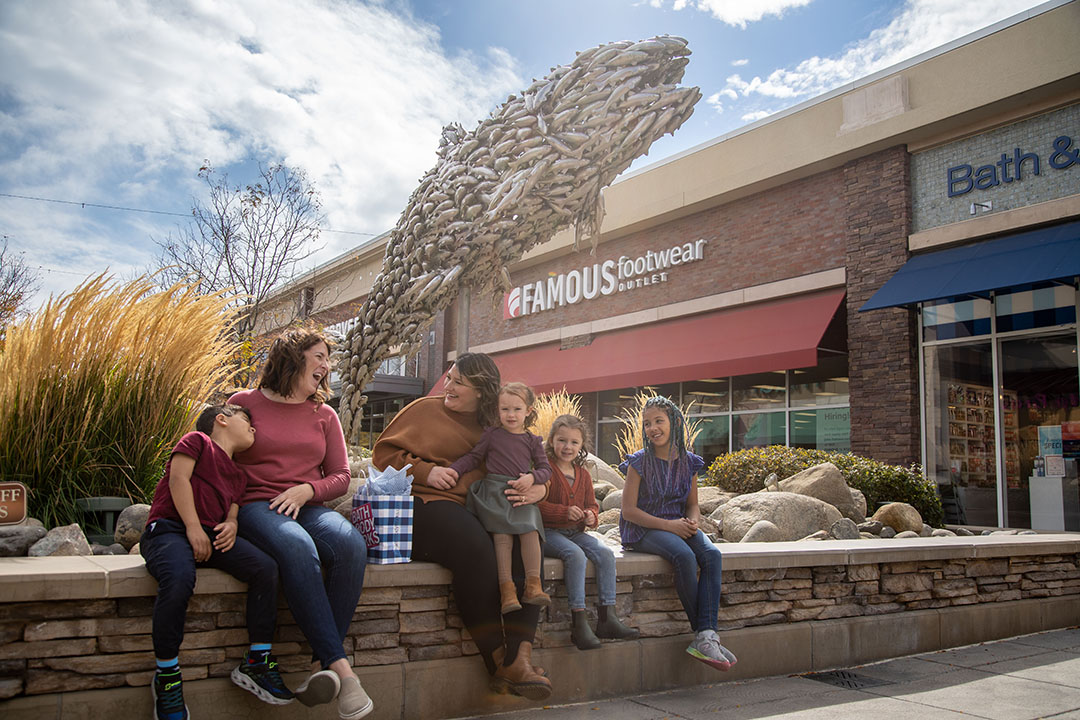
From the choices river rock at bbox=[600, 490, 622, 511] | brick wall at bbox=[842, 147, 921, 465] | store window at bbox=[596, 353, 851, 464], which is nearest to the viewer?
river rock at bbox=[600, 490, 622, 511]

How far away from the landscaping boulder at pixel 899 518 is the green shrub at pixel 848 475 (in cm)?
108

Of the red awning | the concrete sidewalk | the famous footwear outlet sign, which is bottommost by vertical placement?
the concrete sidewalk

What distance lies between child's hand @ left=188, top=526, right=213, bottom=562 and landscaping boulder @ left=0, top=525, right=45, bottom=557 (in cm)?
120

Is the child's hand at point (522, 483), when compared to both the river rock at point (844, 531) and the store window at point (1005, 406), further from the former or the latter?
the store window at point (1005, 406)

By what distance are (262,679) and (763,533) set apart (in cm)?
442

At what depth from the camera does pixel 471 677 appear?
11.9ft

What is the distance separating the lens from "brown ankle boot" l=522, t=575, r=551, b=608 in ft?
11.5

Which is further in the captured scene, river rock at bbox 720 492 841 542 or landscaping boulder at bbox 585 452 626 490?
landscaping boulder at bbox 585 452 626 490

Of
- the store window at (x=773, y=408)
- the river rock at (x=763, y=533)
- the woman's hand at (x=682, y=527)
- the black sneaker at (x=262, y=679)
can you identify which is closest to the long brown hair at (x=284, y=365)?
the black sneaker at (x=262, y=679)

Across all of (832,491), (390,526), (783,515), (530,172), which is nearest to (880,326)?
(832,491)

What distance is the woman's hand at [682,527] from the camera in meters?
4.26

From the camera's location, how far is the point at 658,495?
14.6 ft

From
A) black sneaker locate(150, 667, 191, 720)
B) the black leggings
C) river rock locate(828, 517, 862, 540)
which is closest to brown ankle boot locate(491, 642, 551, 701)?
the black leggings

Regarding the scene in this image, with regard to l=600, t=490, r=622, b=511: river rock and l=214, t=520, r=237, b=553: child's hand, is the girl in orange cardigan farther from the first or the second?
l=600, t=490, r=622, b=511: river rock
